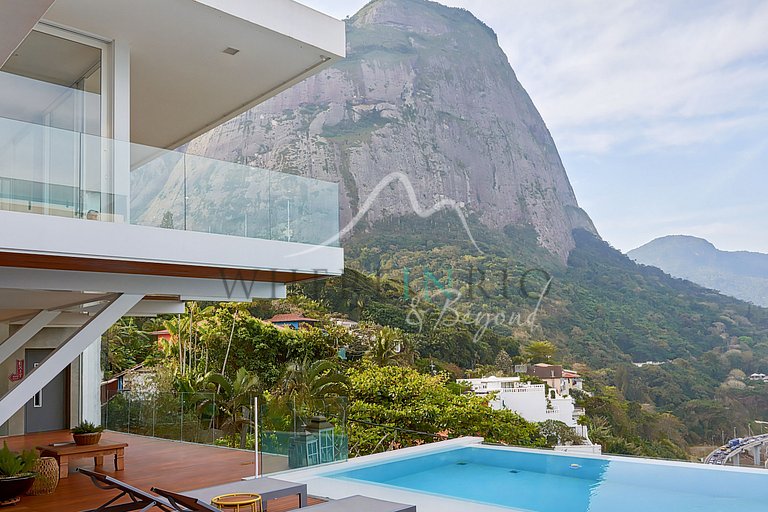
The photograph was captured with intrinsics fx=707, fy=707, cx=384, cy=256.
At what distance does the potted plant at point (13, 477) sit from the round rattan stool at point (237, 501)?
116 inches

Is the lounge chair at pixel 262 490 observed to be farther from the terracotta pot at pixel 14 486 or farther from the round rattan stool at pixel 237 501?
the terracotta pot at pixel 14 486

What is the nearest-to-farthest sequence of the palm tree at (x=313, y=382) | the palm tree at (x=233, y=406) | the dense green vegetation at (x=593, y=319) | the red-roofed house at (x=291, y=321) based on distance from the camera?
the palm tree at (x=233, y=406), the palm tree at (x=313, y=382), the dense green vegetation at (x=593, y=319), the red-roofed house at (x=291, y=321)

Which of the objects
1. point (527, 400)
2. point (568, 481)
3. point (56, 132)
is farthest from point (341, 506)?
point (527, 400)

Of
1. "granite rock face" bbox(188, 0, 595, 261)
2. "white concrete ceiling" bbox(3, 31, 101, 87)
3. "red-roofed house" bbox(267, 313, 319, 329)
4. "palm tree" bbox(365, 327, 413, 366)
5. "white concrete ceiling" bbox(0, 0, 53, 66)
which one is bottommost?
"palm tree" bbox(365, 327, 413, 366)

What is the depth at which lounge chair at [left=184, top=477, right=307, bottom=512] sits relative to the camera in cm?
671

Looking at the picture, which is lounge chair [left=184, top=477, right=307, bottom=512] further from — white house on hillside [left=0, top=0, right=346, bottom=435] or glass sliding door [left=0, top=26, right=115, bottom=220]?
glass sliding door [left=0, top=26, right=115, bottom=220]

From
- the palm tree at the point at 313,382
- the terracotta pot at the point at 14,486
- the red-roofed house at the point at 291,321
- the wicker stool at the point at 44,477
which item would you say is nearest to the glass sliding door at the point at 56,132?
the terracotta pot at the point at 14,486

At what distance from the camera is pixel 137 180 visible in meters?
8.16

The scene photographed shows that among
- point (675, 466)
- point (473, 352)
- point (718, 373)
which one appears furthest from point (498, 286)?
point (675, 466)

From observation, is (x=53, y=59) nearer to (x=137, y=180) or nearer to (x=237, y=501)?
(x=137, y=180)

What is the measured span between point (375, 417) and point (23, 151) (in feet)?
58.1

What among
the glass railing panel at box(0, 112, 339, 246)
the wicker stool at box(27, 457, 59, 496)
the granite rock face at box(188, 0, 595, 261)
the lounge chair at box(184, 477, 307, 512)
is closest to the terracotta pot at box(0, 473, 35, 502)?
the wicker stool at box(27, 457, 59, 496)

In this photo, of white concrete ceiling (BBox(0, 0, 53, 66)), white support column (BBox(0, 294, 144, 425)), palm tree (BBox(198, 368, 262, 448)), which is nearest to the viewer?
white concrete ceiling (BBox(0, 0, 53, 66))

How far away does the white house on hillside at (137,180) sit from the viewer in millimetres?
7238
